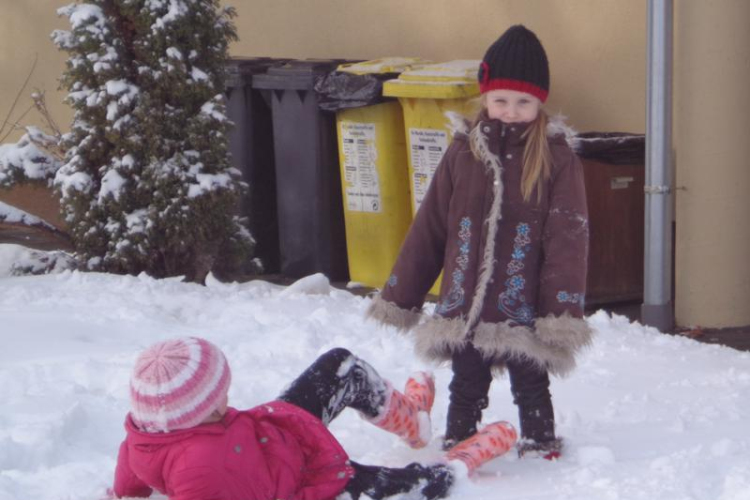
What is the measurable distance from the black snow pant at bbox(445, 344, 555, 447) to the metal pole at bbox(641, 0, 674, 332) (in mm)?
2388

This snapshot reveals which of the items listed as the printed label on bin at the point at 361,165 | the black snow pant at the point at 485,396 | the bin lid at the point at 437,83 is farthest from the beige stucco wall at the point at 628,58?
the black snow pant at the point at 485,396

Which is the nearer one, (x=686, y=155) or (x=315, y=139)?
(x=686, y=155)

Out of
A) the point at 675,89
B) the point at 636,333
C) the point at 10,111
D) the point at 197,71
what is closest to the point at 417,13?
the point at 197,71

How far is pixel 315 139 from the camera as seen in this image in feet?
24.9

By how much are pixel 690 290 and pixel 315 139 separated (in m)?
2.51

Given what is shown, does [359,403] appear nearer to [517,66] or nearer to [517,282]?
[517,282]

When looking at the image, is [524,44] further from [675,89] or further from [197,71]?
[197,71]

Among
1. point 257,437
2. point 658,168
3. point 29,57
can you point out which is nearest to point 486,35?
point 658,168

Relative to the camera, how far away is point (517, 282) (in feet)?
12.3

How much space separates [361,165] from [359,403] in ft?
12.5

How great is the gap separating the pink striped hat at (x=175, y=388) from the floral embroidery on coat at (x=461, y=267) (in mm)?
930

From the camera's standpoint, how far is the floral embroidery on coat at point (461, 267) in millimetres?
3785

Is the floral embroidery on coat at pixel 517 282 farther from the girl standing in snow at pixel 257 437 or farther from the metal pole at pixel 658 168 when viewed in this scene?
the metal pole at pixel 658 168

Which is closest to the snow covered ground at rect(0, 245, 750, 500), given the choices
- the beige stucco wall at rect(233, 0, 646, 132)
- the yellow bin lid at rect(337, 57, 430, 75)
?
the yellow bin lid at rect(337, 57, 430, 75)
